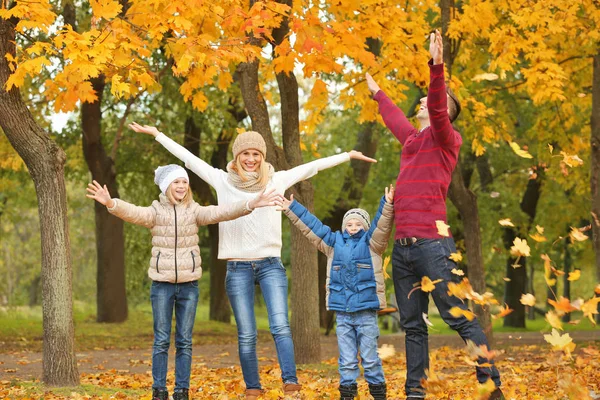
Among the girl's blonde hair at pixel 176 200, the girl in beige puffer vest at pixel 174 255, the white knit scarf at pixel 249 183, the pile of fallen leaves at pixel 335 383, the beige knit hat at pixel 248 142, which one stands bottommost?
the pile of fallen leaves at pixel 335 383

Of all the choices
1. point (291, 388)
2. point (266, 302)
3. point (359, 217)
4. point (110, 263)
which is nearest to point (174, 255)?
point (266, 302)

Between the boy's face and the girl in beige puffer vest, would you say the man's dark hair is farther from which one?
the girl in beige puffer vest

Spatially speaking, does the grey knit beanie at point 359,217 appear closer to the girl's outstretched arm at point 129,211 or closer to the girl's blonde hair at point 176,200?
the girl's blonde hair at point 176,200

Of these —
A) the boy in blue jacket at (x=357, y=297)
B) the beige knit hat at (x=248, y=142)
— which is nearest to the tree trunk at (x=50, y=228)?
the beige knit hat at (x=248, y=142)

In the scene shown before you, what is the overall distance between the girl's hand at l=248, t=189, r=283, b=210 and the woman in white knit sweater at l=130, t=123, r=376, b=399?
9.3 inches

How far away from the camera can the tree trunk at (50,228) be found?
28.8ft

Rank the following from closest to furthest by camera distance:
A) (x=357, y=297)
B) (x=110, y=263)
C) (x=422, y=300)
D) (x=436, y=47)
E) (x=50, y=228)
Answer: (x=436, y=47), (x=422, y=300), (x=357, y=297), (x=50, y=228), (x=110, y=263)

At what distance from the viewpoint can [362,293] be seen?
22.1ft

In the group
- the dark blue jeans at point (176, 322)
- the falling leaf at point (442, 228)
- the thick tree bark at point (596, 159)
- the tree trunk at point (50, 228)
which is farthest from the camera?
the thick tree bark at point (596, 159)

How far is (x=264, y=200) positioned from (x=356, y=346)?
4.43 feet

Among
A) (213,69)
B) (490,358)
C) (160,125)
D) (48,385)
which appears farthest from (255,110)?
(160,125)

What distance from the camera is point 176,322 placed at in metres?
7.04

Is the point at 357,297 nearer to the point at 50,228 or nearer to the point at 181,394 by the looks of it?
the point at 181,394

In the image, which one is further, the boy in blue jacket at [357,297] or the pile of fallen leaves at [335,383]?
the boy in blue jacket at [357,297]
